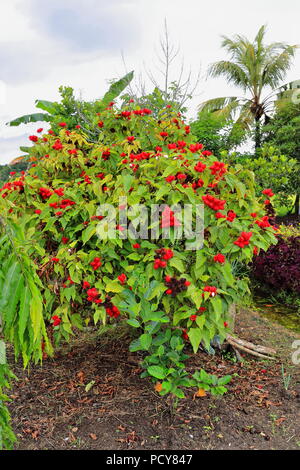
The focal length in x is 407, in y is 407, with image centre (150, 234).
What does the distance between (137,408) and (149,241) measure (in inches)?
45.4

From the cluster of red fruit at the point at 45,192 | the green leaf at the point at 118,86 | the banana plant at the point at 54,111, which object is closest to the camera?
the cluster of red fruit at the point at 45,192

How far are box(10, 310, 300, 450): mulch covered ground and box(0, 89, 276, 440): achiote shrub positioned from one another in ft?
0.79

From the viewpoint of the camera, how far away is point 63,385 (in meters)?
3.15

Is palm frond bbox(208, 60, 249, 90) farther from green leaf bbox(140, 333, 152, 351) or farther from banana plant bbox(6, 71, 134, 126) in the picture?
green leaf bbox(140, 333, 152, 351)

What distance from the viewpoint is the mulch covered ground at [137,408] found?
8.29 feet

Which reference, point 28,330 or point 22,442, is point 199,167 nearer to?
point 28,330

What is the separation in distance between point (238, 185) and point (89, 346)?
6.80 ft

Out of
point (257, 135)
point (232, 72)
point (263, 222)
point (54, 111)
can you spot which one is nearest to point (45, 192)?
→ point (263, 222)

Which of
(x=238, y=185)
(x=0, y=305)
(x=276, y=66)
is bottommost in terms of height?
(x=0, y=305)

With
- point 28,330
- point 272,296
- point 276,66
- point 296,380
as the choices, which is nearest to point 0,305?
point 28,330

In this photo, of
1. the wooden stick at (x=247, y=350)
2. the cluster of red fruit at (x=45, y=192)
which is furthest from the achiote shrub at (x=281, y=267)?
the cluster of red fruit at (x=45, y=192)

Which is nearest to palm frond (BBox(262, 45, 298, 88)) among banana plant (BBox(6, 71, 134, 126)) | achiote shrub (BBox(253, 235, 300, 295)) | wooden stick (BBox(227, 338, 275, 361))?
banana plant (BBox(6, 71, 134, 126))

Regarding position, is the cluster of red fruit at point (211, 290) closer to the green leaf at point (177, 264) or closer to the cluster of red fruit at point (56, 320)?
the green leaf at point (177, 264)

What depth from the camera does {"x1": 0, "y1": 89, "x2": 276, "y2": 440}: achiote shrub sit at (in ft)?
8.60
